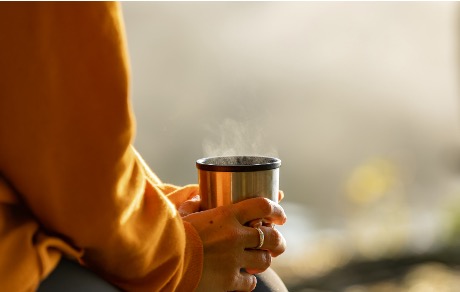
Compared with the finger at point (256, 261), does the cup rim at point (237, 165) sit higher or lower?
higher

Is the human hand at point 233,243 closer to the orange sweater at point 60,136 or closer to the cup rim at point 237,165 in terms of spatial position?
the cup rim at point 237,165

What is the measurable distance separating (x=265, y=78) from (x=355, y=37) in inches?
15.6

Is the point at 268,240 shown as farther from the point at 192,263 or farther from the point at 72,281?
the point at 72,281

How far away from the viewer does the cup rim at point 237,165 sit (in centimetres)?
88

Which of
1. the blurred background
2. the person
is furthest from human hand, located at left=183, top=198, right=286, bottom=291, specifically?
the blurred background

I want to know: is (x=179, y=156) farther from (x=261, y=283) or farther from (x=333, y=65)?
(x=261, y=283)

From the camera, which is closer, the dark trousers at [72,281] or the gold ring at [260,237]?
the dark trousers at [72,281]

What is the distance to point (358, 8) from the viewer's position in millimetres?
2453

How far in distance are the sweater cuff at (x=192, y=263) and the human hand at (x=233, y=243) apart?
0.06 feet

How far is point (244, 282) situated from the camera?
882 mm

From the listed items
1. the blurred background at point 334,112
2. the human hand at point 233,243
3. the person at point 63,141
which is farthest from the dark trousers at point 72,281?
the blurred background at point 334,112

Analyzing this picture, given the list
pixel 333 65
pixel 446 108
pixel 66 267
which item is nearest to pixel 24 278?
pixel 66 267

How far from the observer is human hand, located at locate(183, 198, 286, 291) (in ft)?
2.79

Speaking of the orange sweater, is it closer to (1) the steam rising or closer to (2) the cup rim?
(2) the cup rim
